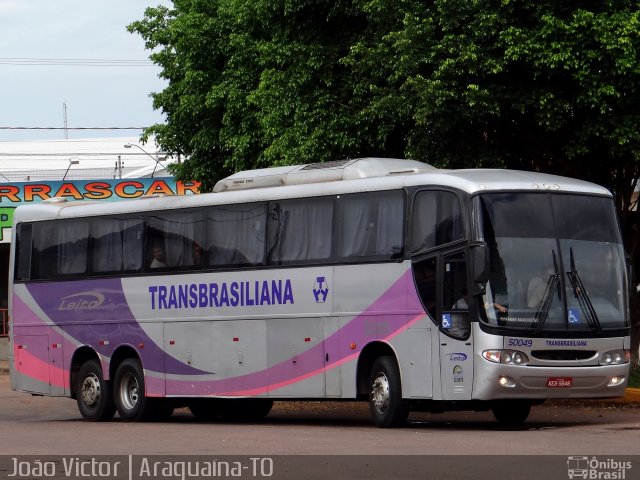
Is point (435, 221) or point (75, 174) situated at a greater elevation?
point (75, 174)

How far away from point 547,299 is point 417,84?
588 centimetres

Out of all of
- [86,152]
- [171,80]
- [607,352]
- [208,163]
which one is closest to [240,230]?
[607,352]

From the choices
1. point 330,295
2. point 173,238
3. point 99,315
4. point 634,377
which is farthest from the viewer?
point 634,377

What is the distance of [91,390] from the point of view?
74.9ft

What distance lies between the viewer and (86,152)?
7656 cm

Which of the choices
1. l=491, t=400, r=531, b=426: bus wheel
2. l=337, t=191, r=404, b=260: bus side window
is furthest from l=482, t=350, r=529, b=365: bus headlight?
l=337, t=191, r=404, b=260: bus side window

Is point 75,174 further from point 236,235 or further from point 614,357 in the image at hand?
point 614,357

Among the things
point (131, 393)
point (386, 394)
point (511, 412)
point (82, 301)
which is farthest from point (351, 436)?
point (82, 301)

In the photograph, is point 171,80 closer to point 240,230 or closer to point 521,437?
point 240,230

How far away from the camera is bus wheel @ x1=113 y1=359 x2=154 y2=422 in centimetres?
2206

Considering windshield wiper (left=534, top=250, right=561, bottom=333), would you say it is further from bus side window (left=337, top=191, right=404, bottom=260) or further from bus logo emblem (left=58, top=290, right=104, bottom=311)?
bus logo emblem (left=58, top=290, right=104, bottom=311)

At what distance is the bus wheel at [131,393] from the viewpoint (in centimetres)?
2206

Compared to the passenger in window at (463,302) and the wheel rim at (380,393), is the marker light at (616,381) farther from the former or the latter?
the wheel rim at (380,393)

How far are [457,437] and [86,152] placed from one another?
205ft
